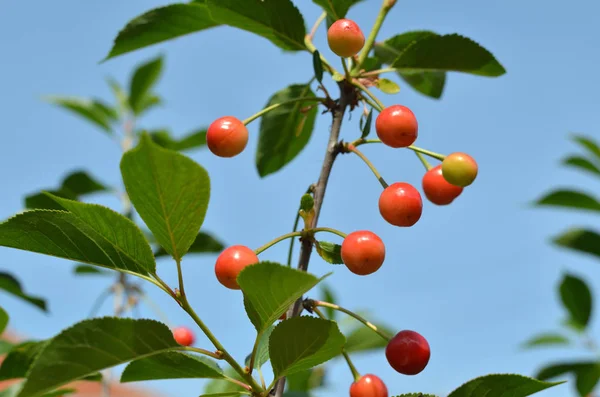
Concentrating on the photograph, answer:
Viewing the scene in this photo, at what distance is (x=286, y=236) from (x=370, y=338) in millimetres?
1660

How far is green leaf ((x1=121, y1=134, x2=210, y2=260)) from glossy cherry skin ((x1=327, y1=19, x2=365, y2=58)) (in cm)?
64

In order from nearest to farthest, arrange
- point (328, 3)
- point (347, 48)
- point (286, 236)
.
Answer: point (286, 236)
point (347, 48)
point (328, 3)

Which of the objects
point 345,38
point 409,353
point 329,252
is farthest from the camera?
point 345,38

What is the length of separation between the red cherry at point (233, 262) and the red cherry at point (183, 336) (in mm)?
787

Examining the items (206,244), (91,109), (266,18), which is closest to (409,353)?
(266,18)

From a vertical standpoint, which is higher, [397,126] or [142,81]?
[142,81]

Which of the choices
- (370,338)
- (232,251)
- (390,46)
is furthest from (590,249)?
(232,251)

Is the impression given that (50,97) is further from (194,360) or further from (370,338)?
(194,360)

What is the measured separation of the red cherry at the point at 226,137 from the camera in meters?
1.58

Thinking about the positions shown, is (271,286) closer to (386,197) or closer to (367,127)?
(386,197)

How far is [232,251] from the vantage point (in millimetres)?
1320

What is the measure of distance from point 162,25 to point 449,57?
93cm

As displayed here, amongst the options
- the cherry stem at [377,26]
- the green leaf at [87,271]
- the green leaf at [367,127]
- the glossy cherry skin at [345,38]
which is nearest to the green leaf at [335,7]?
the cherry stem at [377,26]

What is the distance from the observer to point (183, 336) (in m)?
2.07
